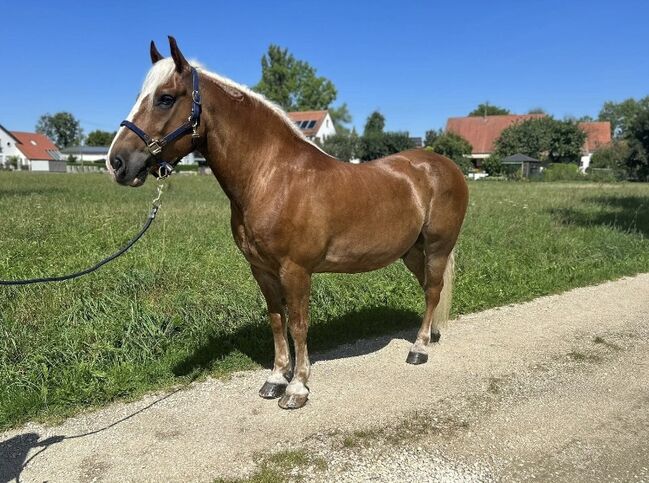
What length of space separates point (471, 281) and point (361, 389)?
11.9 ft

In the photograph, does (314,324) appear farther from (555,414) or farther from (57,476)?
(57,476)

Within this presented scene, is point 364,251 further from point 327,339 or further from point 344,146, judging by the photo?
point 344,146

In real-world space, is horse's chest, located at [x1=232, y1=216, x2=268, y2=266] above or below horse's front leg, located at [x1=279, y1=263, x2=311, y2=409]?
above

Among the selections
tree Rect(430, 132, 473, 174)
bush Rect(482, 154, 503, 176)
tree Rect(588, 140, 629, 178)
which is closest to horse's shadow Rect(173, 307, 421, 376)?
tree Rect(430, 132, 473, 174)

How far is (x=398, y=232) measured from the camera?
407 cm

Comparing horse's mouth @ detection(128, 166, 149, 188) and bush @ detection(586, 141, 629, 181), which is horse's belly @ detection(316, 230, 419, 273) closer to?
horse's mouth @ detection(128, 166, 149, 188)

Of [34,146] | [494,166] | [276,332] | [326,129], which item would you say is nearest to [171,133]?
[276,332]

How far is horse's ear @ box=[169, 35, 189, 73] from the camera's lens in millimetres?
2820

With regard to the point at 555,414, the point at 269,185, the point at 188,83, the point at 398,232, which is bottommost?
the point at 555,414

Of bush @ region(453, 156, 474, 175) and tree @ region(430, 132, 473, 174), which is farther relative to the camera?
tree @ region(430, 132, 473, 174)

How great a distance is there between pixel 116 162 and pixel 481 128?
68.2m

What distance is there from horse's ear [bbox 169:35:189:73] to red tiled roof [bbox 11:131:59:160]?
312 feet

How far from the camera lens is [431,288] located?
188 inches

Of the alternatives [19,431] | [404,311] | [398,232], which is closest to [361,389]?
[398,232]
